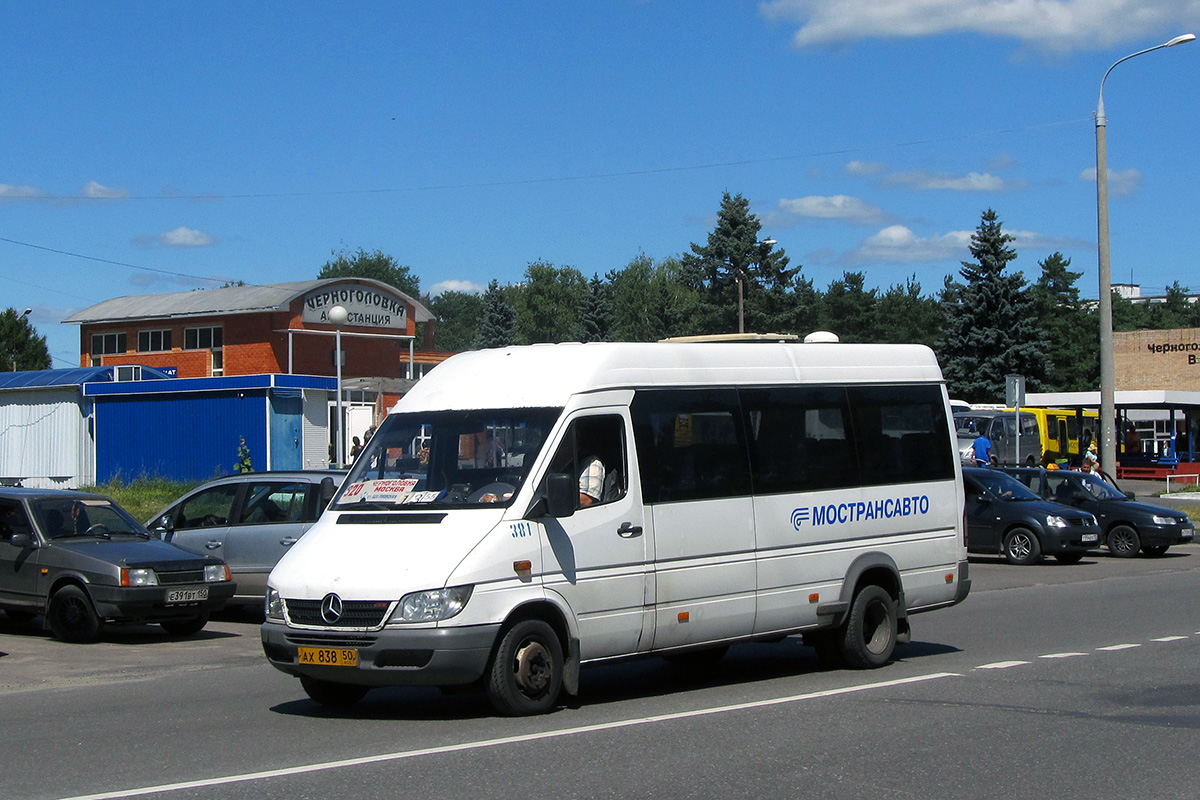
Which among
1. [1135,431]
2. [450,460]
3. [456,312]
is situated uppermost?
[456,312]

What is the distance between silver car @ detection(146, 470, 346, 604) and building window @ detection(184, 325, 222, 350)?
3981 centimetres

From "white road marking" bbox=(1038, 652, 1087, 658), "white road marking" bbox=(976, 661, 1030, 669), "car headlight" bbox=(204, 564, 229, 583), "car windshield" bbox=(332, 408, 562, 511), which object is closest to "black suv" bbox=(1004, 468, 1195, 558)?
"white road marking" bbox=(1038, 652, 1087, 658)

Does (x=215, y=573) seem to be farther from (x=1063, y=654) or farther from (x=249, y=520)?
(x=1063, y=654)

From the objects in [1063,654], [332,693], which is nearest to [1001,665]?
[1063,654]

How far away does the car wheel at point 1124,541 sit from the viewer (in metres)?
23.3

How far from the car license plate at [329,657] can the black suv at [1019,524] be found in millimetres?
16101

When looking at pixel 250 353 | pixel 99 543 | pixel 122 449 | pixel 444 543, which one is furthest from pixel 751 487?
pixel 250 353

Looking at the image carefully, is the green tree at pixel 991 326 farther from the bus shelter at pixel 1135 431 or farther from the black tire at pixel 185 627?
the black tire at pixel 185 627

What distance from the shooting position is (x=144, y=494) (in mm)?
30562

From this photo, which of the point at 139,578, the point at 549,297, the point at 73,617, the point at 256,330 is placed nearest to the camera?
the point at 139,578

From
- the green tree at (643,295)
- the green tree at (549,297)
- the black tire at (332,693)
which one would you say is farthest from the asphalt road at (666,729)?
the green tree at (549,297)

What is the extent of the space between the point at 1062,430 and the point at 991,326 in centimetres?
1165

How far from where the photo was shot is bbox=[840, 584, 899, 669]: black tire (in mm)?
10594

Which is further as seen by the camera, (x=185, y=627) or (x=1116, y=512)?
(x=1116, y=512)
